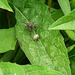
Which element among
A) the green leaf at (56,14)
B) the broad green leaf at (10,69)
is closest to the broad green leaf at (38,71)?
the broad green leaf at (10,69)

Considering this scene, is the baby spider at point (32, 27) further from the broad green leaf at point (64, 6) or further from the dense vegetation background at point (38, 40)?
the broad green leaf at point (64, 6)

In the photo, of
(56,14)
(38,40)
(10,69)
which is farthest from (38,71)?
(56,14)

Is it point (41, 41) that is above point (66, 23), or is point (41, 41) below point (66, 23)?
below

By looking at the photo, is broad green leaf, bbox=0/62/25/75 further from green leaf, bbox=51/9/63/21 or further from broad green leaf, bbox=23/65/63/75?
green leaf, bbox=51/9/63/21

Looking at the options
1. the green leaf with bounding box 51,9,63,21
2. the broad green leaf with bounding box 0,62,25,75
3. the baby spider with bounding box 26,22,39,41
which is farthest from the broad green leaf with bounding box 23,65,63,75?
the green leaf with bounding box 51,9,63,21

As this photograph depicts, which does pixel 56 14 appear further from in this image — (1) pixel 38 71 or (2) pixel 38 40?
(1) pixel 38 71

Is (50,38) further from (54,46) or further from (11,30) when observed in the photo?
(11,30)
